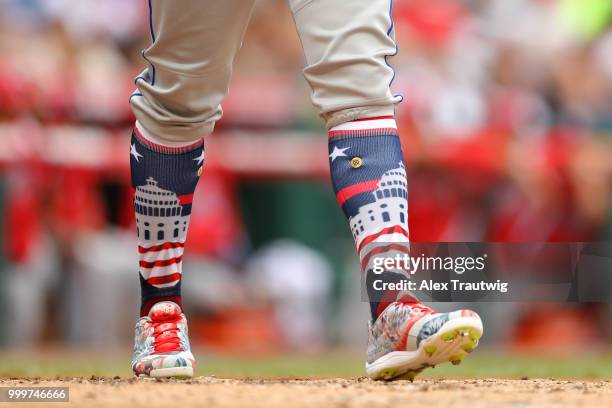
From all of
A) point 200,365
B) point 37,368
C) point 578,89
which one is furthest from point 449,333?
point 578,89

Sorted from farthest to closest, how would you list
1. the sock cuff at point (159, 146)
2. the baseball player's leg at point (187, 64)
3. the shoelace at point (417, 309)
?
1. the sock cuff at point (159, 146)
2. the baseball player's leg at point (187, 64)
3. the shoelace at point (417, 309)

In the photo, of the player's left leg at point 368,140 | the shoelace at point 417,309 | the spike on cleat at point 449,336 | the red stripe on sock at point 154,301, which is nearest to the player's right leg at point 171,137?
the red stripe on sock at point 154,301

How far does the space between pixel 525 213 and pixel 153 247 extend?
16.6ft

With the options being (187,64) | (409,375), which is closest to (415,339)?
(409,375)

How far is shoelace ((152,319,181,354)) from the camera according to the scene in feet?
11.9

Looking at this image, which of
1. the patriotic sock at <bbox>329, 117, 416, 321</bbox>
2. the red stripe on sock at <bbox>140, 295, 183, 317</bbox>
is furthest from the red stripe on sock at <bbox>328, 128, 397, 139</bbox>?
the red stripe on sock at <bbox>140, 295, 183, 317</bbox>

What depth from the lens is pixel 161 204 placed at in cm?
375

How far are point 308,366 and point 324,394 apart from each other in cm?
291

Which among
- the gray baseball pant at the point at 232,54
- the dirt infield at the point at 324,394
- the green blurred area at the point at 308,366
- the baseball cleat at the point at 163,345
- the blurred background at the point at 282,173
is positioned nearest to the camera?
the dirt infield at the point at 324,394

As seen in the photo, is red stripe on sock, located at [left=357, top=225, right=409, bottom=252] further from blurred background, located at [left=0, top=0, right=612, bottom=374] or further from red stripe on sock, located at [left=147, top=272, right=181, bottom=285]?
blurred background, located at [left=0, top=0, right=612, bottom=374]

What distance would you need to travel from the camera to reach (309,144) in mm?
8562

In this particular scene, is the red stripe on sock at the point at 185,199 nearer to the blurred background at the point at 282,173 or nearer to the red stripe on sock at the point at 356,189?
the red stripe on sock at the point at 356,189

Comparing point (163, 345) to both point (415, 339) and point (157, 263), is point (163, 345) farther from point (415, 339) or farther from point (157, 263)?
point (415, 339)

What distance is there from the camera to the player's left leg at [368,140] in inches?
126
